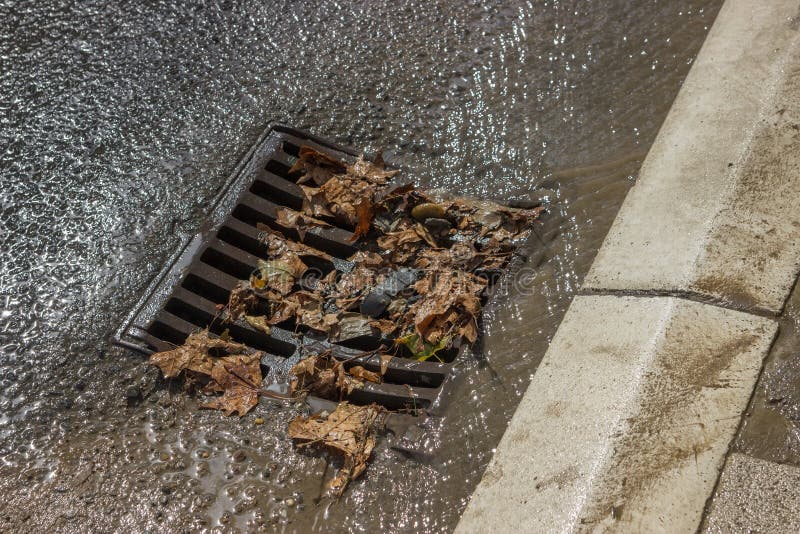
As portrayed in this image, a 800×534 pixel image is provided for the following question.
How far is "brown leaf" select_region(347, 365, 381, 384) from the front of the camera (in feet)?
7.22

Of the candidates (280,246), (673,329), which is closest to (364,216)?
(280,246)

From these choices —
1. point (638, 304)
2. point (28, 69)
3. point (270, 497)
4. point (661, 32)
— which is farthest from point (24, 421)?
point (661, 32)

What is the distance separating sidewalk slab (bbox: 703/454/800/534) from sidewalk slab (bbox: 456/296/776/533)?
38 mm

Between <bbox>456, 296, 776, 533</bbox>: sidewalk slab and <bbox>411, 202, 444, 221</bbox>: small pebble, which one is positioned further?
<bbox>411, 202, 444, 221</bbox>: small pebble

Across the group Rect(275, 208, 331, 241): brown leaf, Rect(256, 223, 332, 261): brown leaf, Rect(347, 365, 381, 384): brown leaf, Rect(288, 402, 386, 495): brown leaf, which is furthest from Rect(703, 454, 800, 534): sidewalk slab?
Rect(275, 208, 331, 241): brown leaf

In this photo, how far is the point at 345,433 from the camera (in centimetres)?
204

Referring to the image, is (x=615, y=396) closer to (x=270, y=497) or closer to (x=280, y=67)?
(x=270, y=497)

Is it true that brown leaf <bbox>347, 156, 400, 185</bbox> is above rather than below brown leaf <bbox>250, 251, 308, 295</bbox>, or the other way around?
above

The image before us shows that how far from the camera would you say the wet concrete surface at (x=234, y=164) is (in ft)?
6.56

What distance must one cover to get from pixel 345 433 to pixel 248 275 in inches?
31.6

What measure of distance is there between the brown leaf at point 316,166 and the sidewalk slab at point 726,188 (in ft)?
→ 3.67

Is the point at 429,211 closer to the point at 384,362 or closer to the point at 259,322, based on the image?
the point at 384,362

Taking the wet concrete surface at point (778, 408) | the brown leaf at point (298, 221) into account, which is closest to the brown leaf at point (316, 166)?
the brown leaf at point (298, 221)

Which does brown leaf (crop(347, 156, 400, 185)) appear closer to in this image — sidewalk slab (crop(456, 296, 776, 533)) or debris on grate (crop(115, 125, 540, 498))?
debris on grate (crop(115, 125, 540, 498))
